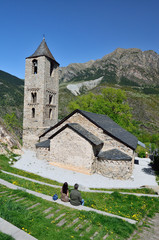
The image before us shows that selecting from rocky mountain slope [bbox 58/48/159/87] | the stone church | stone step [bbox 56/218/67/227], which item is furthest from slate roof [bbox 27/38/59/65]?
rocky mountain slope [bbox 58/48/159/87]

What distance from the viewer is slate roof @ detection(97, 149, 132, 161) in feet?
46.4

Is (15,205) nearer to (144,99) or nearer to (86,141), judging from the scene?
(86,141)

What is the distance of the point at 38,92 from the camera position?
2295cm

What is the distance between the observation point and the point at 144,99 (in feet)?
288

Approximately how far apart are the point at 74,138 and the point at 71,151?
4.54ft

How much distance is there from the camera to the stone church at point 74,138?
14.7 m

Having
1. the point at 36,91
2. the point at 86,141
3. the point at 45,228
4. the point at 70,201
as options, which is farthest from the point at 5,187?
the point at 36,91

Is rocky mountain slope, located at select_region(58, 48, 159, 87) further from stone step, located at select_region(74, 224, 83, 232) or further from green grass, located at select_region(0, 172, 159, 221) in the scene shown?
stone step, located at select_region(74, 224, 83, 232)

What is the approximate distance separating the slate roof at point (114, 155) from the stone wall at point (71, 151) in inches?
48.1

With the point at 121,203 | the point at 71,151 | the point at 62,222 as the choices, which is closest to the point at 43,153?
the point at 71,151

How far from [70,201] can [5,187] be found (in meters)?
3.22

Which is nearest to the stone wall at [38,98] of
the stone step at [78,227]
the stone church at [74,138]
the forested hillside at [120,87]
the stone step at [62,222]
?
the stone church at [74,138]

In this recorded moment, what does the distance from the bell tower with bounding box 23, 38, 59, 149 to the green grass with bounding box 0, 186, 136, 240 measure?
17.9 metres

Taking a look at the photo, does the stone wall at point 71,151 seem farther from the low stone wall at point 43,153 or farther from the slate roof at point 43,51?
the slate roof at point 43,51
